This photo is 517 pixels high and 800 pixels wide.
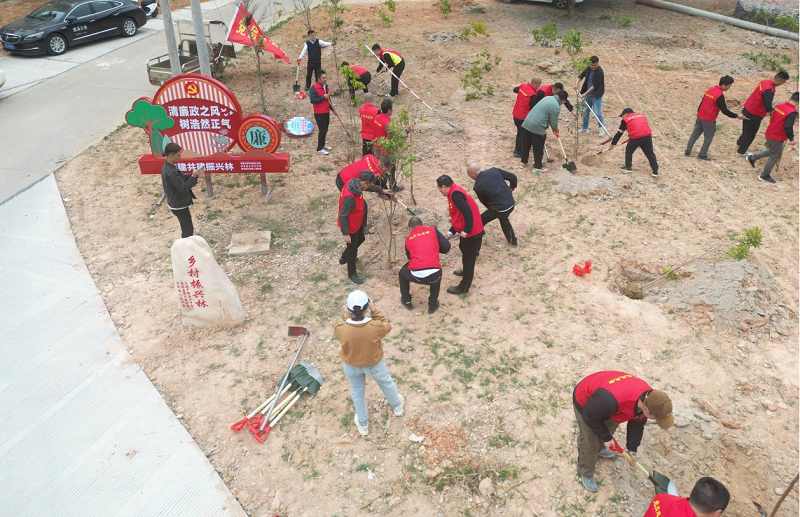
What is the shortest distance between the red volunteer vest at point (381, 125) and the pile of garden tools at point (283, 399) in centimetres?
438

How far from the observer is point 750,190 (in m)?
9.36

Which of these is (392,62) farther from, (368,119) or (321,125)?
(368,119)

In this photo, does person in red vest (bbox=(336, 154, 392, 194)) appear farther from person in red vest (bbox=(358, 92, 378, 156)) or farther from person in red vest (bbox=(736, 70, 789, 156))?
person in red vest (bbox=(736, 70, 789, 156))

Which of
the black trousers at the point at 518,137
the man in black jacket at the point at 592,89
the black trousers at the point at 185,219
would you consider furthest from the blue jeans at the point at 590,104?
the black trousers at the point at 185,219

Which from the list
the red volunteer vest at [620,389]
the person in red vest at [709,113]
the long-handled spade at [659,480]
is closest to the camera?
the red volunteer vest at [620,389]

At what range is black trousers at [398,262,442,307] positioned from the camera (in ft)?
20.9

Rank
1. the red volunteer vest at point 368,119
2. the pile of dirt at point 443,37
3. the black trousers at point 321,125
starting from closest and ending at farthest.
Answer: the red volunteer vest at point 368,119 → the black trousers at point 321,125 → the pile of dirt at point 443,37

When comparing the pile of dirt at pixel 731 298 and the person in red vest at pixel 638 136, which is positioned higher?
the person in red vest at pixel 638 136

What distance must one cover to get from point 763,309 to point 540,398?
124 inches

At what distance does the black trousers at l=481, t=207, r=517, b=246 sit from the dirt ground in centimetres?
18

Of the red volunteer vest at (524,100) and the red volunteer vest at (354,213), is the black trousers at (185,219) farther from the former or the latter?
the red volunteer vest at (524,100)

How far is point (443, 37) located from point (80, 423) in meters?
15.0

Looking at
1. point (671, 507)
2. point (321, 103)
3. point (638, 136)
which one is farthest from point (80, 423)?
point (638, 136)

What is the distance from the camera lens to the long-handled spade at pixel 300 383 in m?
5.34
